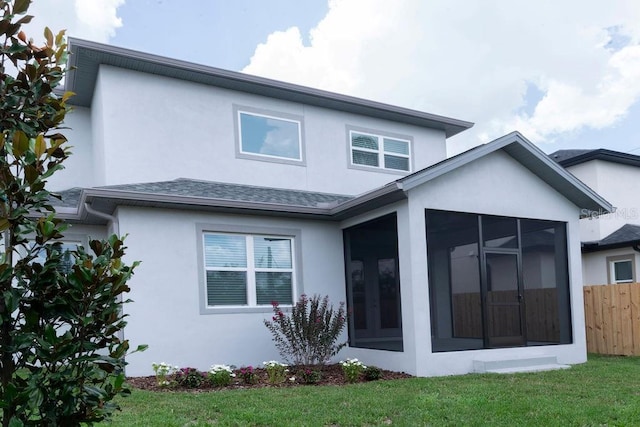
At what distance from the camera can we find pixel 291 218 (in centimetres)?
1050

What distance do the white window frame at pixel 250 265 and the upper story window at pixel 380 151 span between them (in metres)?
Answer: 3.39

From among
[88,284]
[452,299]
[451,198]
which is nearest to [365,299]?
[452,299]

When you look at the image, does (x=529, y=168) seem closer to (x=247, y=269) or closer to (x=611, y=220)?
(x=247, y=269)

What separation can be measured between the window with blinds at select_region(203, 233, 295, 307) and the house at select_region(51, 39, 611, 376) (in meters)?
0.03

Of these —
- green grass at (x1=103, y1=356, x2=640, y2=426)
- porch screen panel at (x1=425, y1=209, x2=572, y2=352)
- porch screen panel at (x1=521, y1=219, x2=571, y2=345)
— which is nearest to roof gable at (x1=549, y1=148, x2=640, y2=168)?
porch screen panel at (x1=521, y1=219, x2=571, y2=345)

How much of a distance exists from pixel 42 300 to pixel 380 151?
11.6m

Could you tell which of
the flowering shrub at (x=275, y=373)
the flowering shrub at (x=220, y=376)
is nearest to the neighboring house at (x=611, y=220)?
the flowering shrub at (x=275, y=373)

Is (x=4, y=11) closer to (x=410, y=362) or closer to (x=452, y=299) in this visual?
(x=410, y=362)

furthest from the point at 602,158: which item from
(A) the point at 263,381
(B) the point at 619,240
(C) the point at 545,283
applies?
(A) the point at 263,381

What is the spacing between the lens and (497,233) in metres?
11.3

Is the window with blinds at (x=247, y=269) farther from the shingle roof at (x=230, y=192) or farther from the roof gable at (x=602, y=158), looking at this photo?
the roof gable at (x=602, y=158)

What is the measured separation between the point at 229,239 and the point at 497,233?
5.84m

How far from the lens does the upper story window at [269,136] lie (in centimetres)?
1148

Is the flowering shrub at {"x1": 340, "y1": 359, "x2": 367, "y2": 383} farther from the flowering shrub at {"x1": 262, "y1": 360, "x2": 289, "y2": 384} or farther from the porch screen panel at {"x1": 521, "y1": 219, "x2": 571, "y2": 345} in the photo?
the porch screen panel at {"x1": 521, "y1": 219, "x2": 571, "y2": 345}
